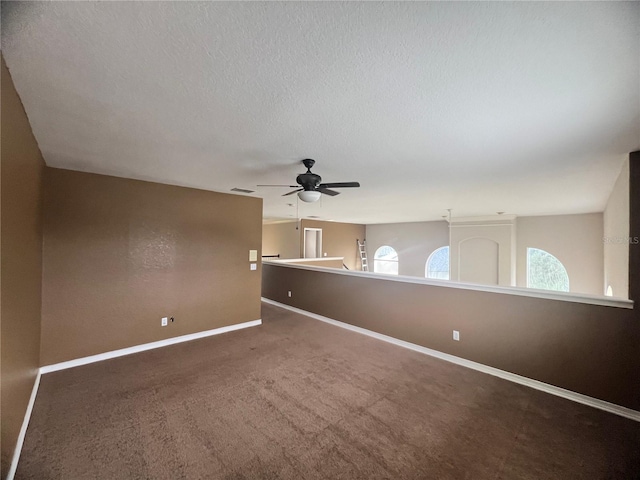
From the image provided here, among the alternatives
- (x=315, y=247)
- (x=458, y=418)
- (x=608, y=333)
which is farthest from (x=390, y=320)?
(x=315, y=247)

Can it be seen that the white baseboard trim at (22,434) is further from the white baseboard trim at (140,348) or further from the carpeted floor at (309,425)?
the white baseboard trim at (140,348)

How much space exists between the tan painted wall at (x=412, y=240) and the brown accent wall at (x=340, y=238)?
2.76 feet

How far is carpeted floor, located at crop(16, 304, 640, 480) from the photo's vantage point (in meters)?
1.75

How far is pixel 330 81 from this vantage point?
4.55 feet

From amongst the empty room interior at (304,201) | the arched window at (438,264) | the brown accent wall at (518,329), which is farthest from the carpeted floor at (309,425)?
the arched window at (438,264)

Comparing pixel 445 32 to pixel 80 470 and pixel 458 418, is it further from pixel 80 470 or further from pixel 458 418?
pixel 80 470

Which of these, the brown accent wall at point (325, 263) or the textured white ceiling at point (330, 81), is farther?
the brown accent wall at point (325, 263)

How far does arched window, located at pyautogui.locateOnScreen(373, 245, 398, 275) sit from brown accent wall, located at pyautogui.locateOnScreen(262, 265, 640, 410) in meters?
5.96

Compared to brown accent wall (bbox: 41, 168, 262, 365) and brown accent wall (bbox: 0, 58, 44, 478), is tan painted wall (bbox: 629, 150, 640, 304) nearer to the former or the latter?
brown accent wall (bbox: 0, 58, 44, 478)

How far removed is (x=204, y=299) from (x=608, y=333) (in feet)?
16.1

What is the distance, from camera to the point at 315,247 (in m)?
9.38

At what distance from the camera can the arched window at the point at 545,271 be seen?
258 inches

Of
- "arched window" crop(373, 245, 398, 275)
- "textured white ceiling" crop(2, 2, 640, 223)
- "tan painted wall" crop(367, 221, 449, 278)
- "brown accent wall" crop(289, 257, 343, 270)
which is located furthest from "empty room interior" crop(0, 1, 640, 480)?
"arched window" crop(373, 245, 398, 275)

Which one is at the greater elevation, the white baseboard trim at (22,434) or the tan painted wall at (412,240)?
the tan painted wall at (412,240)
